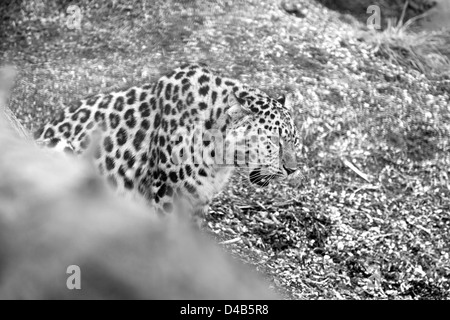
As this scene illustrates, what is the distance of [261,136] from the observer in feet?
21.5

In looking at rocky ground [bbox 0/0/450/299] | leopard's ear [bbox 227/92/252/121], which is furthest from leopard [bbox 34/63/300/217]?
rocky ground [bbox 0/0/450/299]

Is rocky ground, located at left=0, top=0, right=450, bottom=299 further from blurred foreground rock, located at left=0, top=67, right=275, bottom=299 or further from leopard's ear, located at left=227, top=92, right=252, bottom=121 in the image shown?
blurred foreground rock, located at left=0, top=67, right=275, bottom=299

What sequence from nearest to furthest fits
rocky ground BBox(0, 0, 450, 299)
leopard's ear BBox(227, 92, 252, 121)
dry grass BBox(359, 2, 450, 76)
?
leopard's ear BBox(227, 92, 252, 121) < rocky ground BBox(0, 0, 450, 299) < dry grass BBox(359, 2, 450, 76)

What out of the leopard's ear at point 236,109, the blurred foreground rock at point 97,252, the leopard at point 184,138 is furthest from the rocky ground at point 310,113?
the blurred foreground rock at point 97,252

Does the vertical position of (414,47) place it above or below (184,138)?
below

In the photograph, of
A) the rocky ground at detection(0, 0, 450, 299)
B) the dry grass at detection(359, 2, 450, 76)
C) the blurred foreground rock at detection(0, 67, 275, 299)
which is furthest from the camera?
the dry grass at detection(359, 2, 450, 76)

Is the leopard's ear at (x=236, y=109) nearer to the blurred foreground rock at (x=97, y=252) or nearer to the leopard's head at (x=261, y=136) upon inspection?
the leopard's head at (x=261, y=136)

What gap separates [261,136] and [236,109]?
0.93 feet

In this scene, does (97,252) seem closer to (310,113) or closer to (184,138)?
(184,138)

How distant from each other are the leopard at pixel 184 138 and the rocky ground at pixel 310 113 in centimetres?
91

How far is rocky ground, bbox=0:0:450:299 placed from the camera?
298 inches

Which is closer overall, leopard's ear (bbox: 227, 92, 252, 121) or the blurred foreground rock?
the blurred foreground rock

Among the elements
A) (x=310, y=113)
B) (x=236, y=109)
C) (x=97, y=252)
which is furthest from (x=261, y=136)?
(x=97, y=252)
